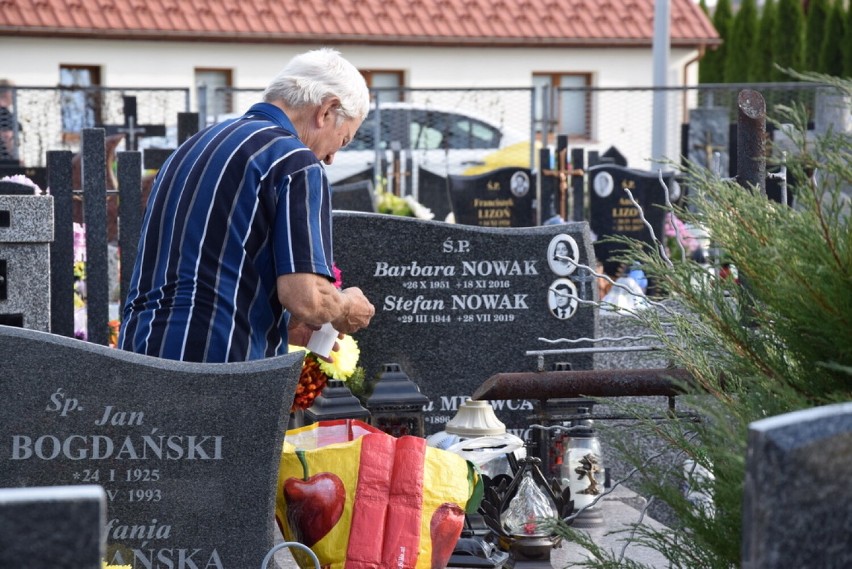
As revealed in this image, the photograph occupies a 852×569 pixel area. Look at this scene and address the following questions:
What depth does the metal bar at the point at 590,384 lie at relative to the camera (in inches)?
140

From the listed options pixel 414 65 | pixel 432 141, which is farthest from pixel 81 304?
pixel 414 65

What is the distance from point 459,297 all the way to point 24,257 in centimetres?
164

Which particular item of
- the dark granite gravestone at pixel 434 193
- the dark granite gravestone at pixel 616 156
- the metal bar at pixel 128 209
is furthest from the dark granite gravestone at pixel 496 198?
the metal bar at pixel 128 209

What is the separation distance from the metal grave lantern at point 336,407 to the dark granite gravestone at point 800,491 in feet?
9.50

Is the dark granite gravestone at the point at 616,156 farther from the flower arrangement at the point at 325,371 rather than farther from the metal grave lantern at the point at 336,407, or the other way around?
the metal grave lantern at the point at 336,407

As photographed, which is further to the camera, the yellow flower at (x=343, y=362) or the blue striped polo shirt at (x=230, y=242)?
the yellow flower at (x=343, y=362)

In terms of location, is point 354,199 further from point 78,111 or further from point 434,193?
point 78,111

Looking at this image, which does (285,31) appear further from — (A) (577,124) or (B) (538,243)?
(B) (538,243)

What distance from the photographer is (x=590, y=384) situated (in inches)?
141

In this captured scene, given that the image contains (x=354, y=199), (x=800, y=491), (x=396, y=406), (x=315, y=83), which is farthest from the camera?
(x=354, y=199)

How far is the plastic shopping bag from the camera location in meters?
3.40

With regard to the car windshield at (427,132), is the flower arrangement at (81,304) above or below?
below

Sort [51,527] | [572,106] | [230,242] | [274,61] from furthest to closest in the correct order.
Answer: [572,106] → [274,61] → [230,242] → [51,527]

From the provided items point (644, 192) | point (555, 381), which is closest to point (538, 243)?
point (555, 381)
